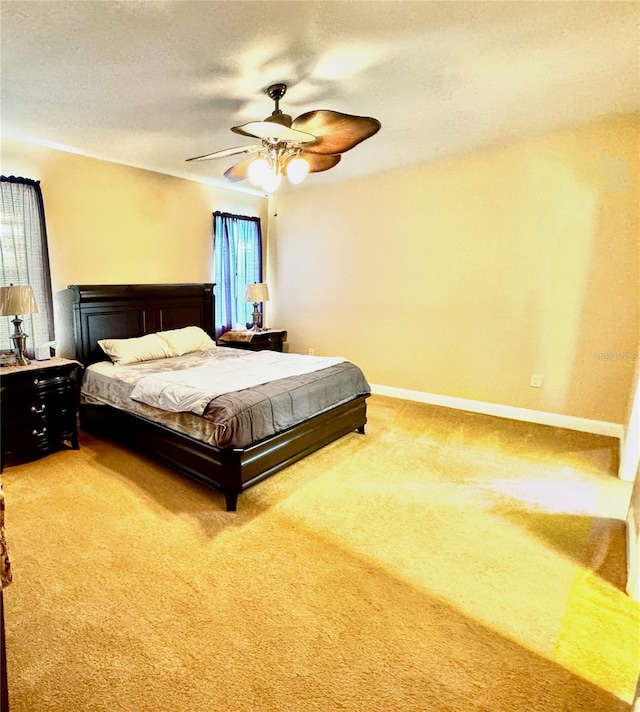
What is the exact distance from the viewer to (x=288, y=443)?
2.88 meters

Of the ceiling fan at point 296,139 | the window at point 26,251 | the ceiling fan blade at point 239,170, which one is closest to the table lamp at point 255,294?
the ceiling fan blade at point 239,170

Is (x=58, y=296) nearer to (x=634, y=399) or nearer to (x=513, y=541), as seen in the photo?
(x=513, y=541)

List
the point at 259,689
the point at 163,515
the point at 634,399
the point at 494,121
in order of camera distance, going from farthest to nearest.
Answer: the point at 494,121 → the point at 634,399 → the point at 163,515 → the point at 259,689

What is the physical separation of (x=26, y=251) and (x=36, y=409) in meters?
1.45

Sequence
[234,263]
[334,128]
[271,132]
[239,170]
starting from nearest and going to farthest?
[271,132] → [334,128] → [239,170] → [234,263]

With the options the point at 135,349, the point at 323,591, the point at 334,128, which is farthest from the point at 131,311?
the point at 323,591

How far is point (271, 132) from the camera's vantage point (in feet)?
7.18

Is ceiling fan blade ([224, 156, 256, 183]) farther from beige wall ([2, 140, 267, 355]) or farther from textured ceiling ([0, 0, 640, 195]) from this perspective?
beige wall ([2, 140, 267, 355])

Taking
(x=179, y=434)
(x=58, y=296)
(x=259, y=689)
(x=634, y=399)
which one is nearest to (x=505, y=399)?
(x=634, y=399)

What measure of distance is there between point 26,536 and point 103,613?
2.87ft

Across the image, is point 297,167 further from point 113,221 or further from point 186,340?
point 113,221

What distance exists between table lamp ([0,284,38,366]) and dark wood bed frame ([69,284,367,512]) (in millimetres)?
648

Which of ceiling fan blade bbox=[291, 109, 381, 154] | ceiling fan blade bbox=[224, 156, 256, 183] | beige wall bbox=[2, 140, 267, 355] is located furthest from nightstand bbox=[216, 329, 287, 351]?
ceiling fan blade bbox=[291, 109, 381, 154]

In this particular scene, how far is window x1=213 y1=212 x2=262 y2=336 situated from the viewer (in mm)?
5215
